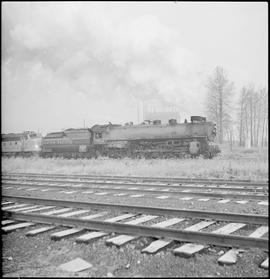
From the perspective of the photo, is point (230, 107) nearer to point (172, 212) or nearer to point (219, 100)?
point (219, 100)

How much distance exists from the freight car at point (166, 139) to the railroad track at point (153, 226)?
14.7m

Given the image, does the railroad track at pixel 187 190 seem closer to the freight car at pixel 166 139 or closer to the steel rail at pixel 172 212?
the steel rail at pixel 172 212

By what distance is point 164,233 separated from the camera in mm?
4516

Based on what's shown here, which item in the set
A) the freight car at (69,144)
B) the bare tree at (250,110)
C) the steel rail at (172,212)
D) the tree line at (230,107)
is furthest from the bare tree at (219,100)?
the steel rail at (172,212)

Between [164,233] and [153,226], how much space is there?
0.23m

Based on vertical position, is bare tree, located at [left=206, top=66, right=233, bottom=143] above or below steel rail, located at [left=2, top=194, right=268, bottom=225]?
above

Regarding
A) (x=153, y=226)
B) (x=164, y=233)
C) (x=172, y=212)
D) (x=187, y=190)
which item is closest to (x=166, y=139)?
(x=187, y=190)

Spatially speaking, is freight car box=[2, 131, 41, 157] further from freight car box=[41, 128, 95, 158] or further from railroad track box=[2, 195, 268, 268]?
railroad track box=[2, 195, 268, 268]

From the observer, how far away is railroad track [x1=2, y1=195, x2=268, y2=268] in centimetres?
414

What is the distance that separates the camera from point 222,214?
5.51 metres

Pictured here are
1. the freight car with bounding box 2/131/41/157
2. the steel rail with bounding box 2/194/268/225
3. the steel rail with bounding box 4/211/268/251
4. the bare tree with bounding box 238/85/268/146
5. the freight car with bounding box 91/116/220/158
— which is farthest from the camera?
the bare tree with bounding box 238/85/268/146

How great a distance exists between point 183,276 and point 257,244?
48.3 inches

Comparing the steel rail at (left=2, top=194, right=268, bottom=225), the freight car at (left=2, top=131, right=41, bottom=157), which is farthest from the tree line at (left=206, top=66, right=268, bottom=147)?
the steel rail at (left=2, top=194, right=268, bottom=225)

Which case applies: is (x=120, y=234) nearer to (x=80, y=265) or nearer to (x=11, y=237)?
(x=80, y=265)
